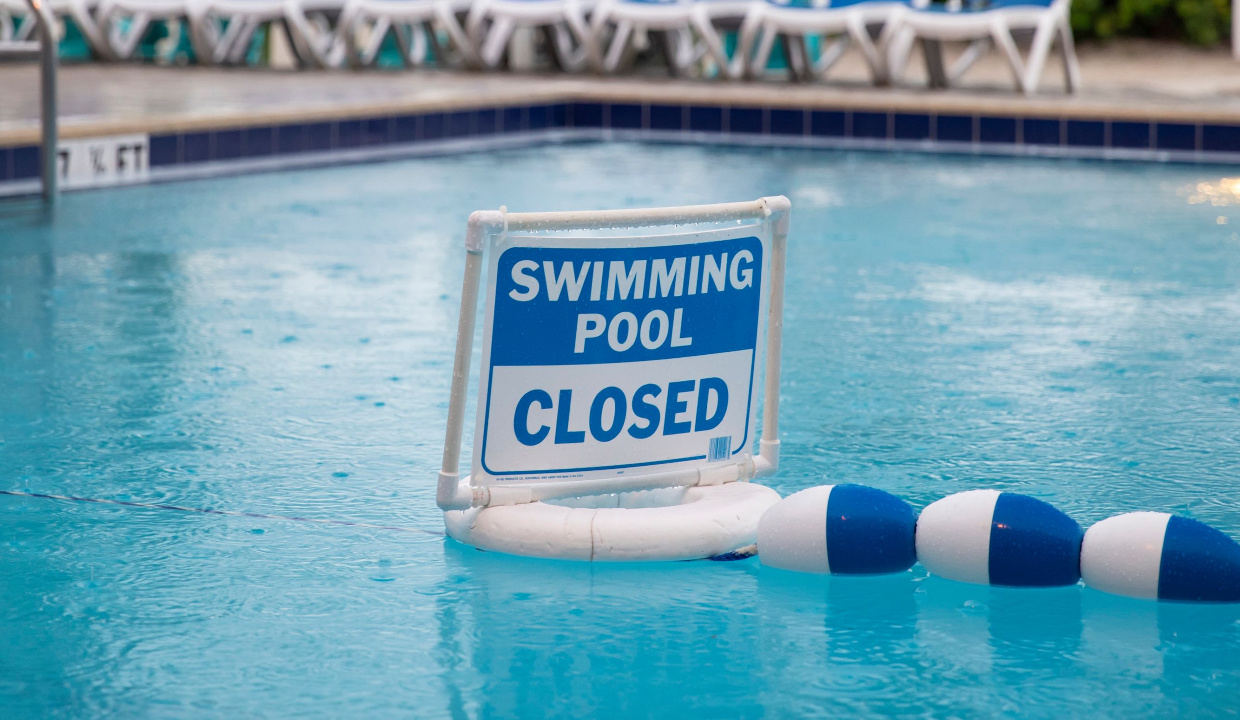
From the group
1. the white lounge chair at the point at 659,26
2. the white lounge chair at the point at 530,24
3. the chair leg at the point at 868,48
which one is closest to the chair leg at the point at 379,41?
the white lounge chair at the point at 530,24

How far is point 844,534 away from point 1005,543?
20 centimetres

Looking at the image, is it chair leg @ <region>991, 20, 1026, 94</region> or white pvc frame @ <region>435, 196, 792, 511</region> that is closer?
white pvc frame @ <region>435, 196, 792, 511</region>

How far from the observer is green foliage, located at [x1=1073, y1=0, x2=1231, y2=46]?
13703 mm

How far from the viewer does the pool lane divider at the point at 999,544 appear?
6.57 ft

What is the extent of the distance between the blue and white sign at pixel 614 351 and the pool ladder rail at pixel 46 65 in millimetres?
3371

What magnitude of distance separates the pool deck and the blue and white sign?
4141mm

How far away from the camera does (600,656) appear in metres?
1.84

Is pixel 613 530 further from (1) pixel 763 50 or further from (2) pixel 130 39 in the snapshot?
(2) pixel 130 39

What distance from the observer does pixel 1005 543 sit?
204 cm

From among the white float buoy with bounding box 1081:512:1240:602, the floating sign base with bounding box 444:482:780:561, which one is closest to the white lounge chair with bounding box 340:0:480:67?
the floating sign base with bounding box 444:482:780:561

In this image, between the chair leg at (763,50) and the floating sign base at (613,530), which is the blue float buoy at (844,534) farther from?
the chair leg at (763,50)

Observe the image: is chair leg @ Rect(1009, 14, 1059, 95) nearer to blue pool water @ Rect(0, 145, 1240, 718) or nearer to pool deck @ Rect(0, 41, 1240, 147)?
pool deck @ Rect(0, 41, 1240, 147)

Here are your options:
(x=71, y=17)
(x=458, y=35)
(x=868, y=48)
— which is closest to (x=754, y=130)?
(x=868, y=48)

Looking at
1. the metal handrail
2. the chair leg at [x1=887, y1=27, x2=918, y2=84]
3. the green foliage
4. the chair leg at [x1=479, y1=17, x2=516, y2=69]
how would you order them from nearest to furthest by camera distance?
the metal handrail, the chair leg at [x1=887, y1=27, x2=918, y2=84], the chair leg at [x1=479, y1=17, x2=516, y2=69], the green foliage
